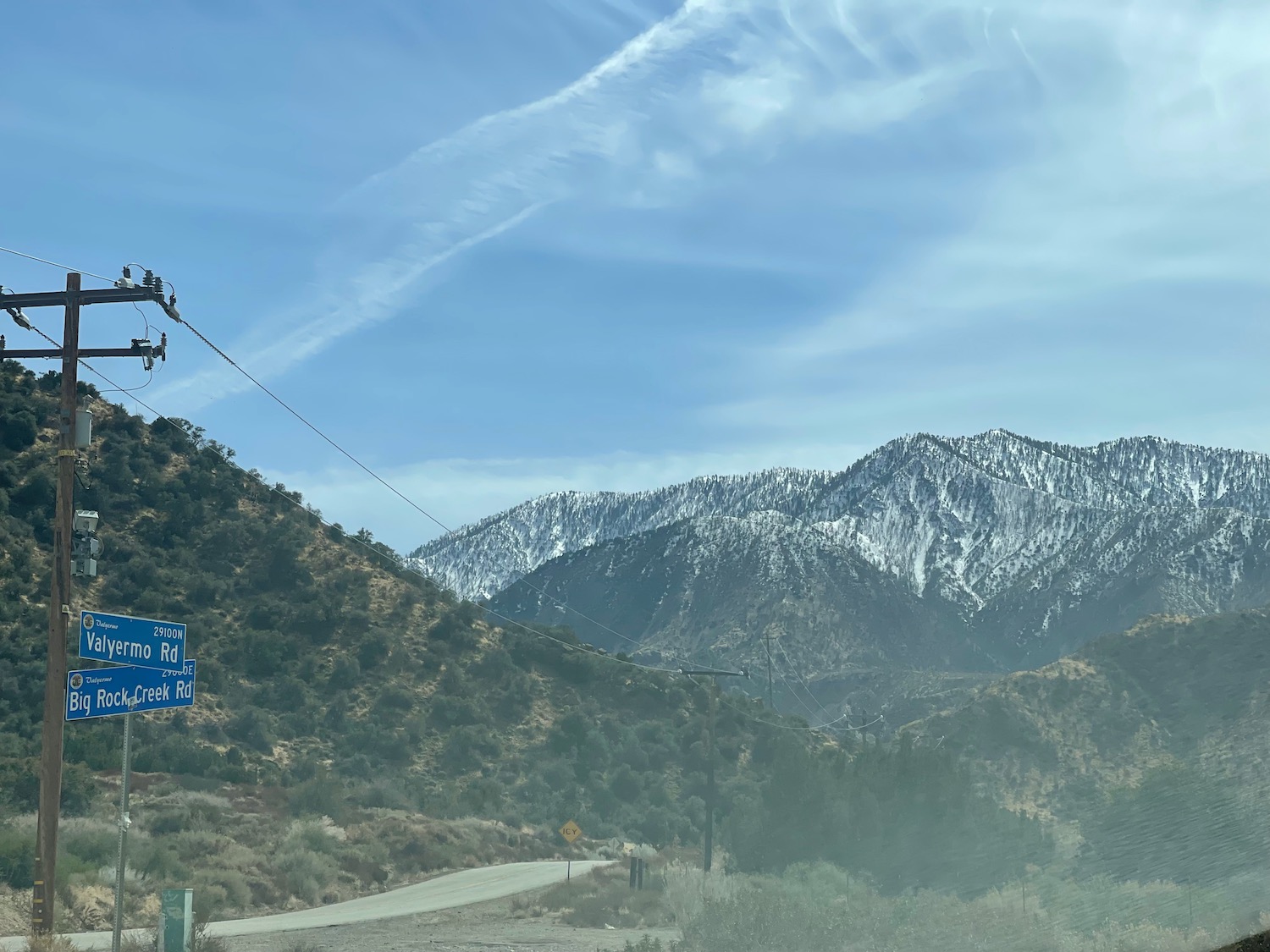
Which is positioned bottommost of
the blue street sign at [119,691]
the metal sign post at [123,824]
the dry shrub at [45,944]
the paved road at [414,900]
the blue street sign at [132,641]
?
the paved road at [414,900]

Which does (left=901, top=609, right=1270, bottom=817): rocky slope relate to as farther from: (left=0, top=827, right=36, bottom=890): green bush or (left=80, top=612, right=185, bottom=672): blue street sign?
(left=80, top=612, right=185, bottom=672): blue street sign

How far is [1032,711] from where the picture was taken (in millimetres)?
87500

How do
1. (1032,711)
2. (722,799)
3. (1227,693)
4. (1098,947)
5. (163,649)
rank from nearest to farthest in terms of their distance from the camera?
(163,649)
(1098,947)
(722,799)
(1227,693)
(1032,711)

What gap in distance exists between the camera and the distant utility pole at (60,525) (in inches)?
667

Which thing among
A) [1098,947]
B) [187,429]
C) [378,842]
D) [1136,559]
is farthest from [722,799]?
[1136,559]

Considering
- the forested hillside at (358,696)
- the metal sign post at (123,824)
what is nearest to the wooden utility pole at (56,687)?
the metal sign post at (123,824)

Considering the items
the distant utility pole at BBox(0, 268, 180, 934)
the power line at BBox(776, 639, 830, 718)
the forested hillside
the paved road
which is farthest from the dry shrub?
the power line at BBox(776, 639, 830, 718)

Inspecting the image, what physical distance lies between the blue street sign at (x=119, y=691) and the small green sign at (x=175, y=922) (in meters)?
3.15

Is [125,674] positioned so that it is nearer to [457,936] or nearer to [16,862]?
[457,936]

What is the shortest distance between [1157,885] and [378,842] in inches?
1107

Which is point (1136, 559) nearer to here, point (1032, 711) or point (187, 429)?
point (1032, 711)

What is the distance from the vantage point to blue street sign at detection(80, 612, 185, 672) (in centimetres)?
1447

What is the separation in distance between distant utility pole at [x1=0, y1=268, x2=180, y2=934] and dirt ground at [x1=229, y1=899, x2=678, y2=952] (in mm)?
7295

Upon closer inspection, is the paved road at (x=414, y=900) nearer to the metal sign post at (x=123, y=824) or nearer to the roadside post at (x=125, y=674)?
the metal sign post at (x=123, y=824)
